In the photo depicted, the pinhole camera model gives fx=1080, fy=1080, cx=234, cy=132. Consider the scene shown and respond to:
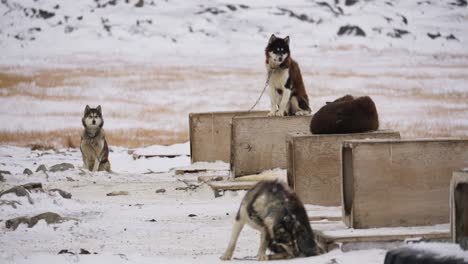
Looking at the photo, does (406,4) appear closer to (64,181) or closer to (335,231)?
(64,181)

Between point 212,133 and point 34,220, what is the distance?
4.65 meters

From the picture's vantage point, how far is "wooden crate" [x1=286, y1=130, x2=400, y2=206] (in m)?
7.74

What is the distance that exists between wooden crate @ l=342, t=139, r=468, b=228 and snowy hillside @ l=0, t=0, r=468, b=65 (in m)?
20.2

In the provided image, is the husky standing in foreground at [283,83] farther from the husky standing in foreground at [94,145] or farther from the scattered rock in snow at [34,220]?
the scattered rock in snow at [34,220]

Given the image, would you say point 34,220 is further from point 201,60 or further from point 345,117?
point 201,60

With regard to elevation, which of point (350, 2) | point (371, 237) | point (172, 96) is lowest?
point (172, 96)

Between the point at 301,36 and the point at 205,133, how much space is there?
1964 cm

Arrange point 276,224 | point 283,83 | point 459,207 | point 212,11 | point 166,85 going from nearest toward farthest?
point 459,207 → point 276,224 → point 283,83 → point 166,85 → point 212,11

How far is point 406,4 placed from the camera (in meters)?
33.7

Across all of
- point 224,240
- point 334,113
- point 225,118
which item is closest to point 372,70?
point 225,118

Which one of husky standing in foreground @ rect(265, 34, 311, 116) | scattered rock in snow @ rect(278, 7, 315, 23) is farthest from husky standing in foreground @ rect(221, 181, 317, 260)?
scattered rock in snow @ rect(278, 7, 315, 23)

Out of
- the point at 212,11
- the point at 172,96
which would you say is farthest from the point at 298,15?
the point at 172,96

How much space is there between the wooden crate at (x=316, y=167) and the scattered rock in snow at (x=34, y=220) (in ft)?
5.59

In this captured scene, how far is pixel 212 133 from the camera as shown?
1181 centimetres
